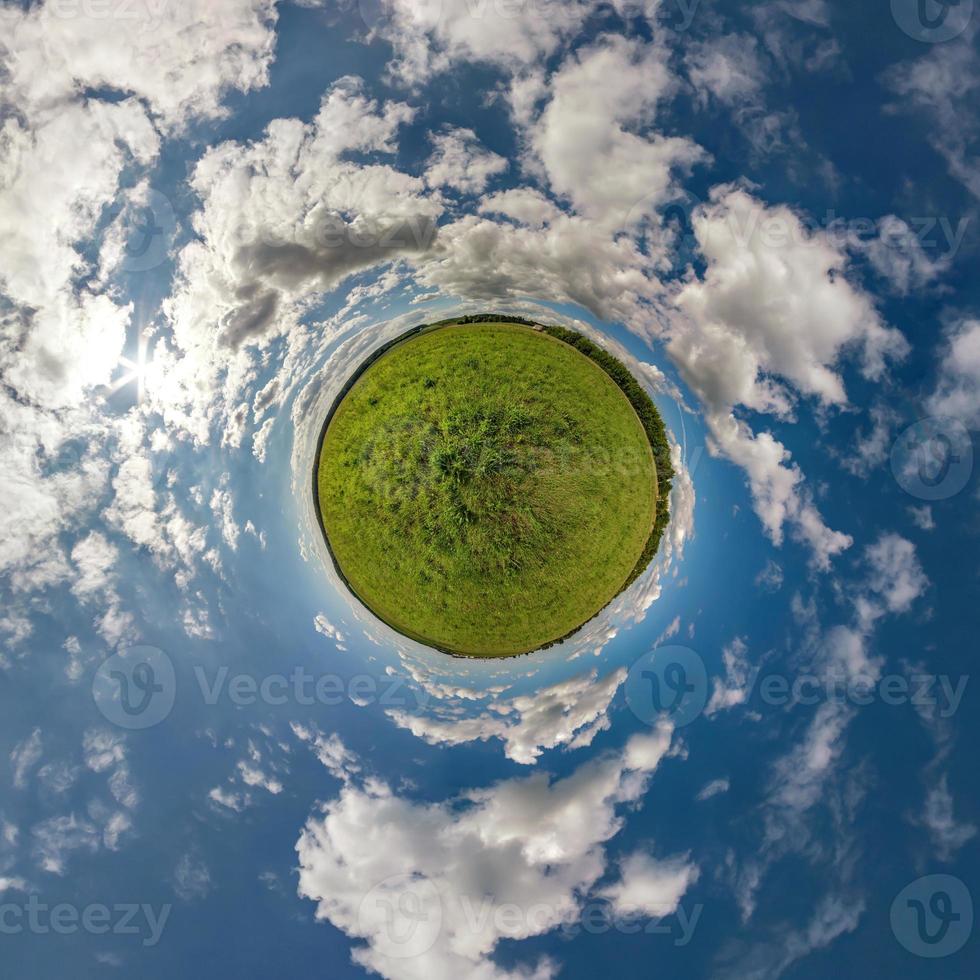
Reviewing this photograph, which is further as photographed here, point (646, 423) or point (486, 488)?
point (646, 423)

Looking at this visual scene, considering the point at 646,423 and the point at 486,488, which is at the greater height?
the point at 646,423

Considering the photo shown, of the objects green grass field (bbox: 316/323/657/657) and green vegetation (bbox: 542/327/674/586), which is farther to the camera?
green vegetation (bbox: 542/327/674/586)

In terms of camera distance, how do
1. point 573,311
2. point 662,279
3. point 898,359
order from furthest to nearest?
point 573,311 → point 662,279 → point 898,359

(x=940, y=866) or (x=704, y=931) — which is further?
(x=704, y=931)

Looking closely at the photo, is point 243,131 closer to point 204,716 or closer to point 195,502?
point 195,502

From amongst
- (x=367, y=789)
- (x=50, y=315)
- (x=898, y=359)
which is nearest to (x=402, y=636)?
(x=367, y=789)

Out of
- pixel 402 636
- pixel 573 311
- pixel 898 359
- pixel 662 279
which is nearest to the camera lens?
pixel 898 359

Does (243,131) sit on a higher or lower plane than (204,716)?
higher

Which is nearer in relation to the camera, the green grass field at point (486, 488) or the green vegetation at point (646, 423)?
the green grass field at point (486, 488)
